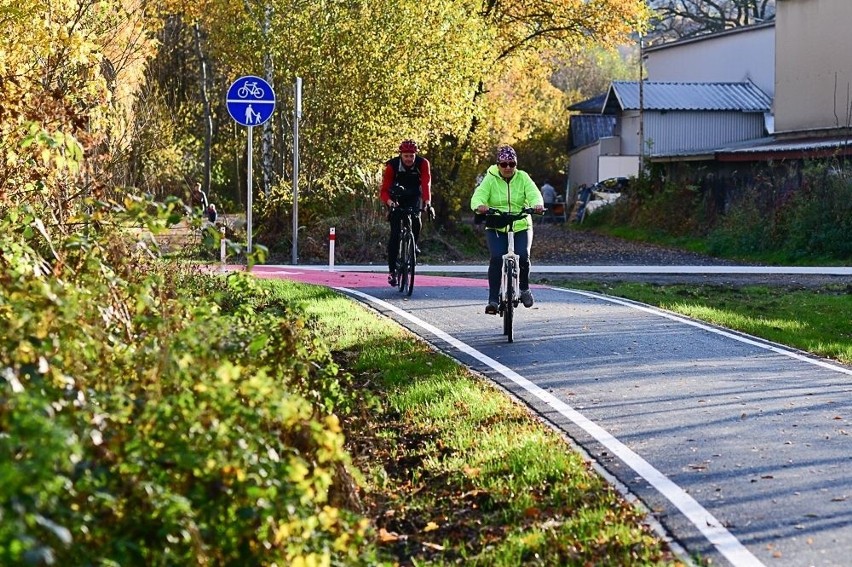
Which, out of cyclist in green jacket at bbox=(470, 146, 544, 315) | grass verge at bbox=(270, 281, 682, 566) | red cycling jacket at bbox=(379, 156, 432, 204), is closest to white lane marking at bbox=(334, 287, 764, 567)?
grass verge at bbox=(270, 281, 682, 566)

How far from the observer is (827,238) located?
2905cm

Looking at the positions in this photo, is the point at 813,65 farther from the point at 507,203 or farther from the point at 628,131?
the point at 507,203

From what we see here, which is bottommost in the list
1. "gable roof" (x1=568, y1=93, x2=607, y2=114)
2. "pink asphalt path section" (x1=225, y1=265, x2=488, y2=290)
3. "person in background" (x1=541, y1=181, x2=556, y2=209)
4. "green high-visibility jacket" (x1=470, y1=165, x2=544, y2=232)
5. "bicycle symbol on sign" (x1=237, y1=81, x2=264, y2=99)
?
"pink asphalt path section" (x1=225, y1=265, x2=488, y2=290)

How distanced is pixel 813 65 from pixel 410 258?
2579 cm

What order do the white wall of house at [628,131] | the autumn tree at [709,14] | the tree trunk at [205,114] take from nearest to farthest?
the tree trunk at [205,114], the white wall of house at [628,131], the autumn tree at [709,14]

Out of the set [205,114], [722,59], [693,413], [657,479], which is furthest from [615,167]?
[657,479]

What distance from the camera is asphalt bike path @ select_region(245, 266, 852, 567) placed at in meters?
6.12

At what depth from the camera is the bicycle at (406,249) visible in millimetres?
16859

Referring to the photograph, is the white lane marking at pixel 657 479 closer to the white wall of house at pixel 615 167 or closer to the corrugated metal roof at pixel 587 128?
the white wall of house at pixel 615 167

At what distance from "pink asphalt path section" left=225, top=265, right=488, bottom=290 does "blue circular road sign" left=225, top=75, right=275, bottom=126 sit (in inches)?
86.3

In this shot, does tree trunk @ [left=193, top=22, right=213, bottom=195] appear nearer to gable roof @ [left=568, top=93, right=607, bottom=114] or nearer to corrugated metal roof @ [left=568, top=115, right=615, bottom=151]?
corrugated metal roof @ [left=568, top=115, right=615, bottom=151]

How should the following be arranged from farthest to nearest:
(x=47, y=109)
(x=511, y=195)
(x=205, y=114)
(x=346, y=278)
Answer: (x=205, y=114) < (x=346, y=278) < (x=511, y=195) < (x=47, y=109)

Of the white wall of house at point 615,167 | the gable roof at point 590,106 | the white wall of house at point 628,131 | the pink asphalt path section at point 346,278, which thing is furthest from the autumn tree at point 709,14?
the pink asphalt path section at point 346,278

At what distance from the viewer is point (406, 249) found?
17.0 meters
